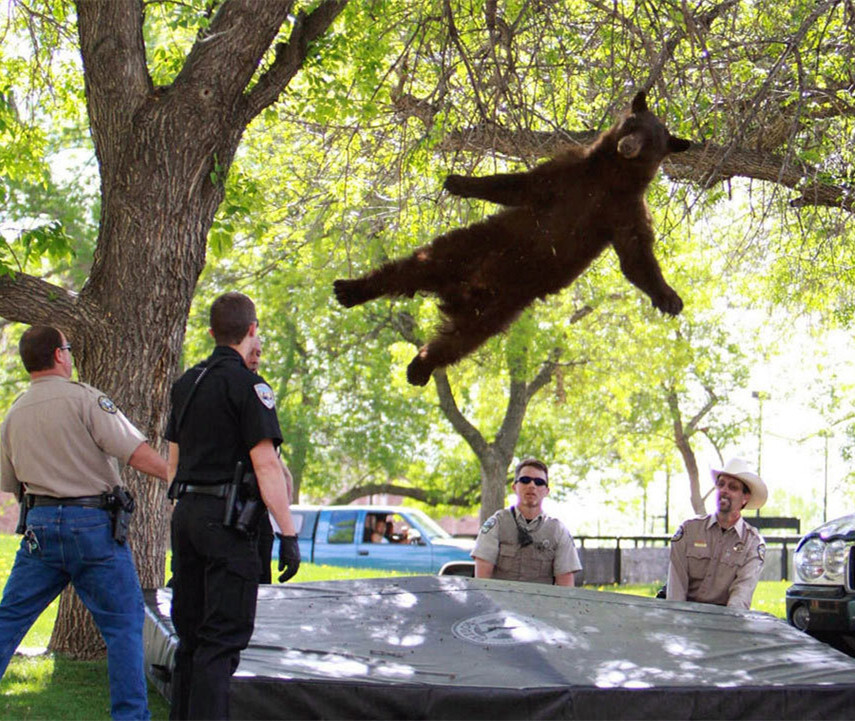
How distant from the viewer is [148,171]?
20.7 feet

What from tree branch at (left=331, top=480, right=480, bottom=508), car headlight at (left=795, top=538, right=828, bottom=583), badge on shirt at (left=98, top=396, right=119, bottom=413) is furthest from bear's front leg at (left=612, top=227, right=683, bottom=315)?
tree branch at (left=331, top=480, right=480, bottom=508)

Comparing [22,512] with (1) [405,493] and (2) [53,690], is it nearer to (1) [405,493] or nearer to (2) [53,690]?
(2) [53,690]

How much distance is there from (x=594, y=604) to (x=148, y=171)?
353cm

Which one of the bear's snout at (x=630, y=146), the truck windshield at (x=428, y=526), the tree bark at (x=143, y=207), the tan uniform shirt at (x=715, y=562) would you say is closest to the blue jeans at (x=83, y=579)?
the tree bark at (x=143, y=207)

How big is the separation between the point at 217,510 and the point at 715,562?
11.2 feet

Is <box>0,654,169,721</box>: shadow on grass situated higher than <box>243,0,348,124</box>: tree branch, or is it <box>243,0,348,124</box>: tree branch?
<box>243,0,348,124</box>: tree branch

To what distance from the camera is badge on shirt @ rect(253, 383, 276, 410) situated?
3.88 meters

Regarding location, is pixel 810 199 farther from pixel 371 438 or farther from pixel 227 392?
pixel 371 438

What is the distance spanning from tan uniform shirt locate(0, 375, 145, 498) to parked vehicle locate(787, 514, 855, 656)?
4026 millimetres

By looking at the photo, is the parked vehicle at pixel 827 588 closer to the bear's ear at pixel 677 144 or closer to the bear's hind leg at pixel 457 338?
the bear's hind leg at pixel 457 338

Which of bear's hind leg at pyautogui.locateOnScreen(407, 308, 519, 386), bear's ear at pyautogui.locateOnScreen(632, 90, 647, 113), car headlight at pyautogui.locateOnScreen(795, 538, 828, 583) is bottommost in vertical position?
car headlight at pyautogui.locateOnScreen(795, 538, 828, 583)

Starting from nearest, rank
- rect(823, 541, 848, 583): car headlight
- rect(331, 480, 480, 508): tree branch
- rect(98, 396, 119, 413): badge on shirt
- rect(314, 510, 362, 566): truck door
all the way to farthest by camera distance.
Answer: rect(98, 396, 119, 413): badge on shirt, rect(823, 541, 848, 583): car headlight, rect(314, 510, 362, 566): truck door, rect(331, 480, 480, 508): tree branch

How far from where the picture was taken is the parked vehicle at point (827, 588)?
6.11m

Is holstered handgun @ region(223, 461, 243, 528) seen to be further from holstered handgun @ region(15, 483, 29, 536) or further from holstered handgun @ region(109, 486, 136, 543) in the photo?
holstered handgun @ region(15, 483, 29, 536)
